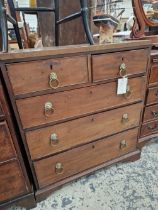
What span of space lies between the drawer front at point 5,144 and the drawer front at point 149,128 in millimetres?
1012

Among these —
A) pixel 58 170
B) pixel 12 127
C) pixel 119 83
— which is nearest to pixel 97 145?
pixel 58 170

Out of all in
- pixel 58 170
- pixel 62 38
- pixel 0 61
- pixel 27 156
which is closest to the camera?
pixel 0 61

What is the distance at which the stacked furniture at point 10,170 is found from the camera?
825 millimetres

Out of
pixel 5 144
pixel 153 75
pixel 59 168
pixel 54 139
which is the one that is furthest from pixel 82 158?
pixel 153 75

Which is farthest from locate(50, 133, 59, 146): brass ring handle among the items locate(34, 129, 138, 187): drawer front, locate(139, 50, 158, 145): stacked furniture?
locate(139, 50, 158, 145): stacked furniture

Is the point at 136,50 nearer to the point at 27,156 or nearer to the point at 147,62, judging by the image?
the point at 147,62

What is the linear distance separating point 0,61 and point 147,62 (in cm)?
83

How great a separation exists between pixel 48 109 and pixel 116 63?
17.9 inches

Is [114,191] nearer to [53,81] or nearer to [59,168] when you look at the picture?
[59,168]

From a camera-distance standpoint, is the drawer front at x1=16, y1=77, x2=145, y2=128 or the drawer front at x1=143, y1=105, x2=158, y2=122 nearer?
the drawer front at x1=16, y1=77, x2=145, y2=128

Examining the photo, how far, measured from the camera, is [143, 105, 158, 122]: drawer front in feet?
4.39

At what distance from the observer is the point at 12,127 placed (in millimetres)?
853

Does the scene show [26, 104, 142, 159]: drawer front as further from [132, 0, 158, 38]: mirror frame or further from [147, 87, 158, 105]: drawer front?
[132, 0, 158, 38]: mirror frame

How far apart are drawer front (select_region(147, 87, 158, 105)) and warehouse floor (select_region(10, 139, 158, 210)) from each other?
0.52 meters
